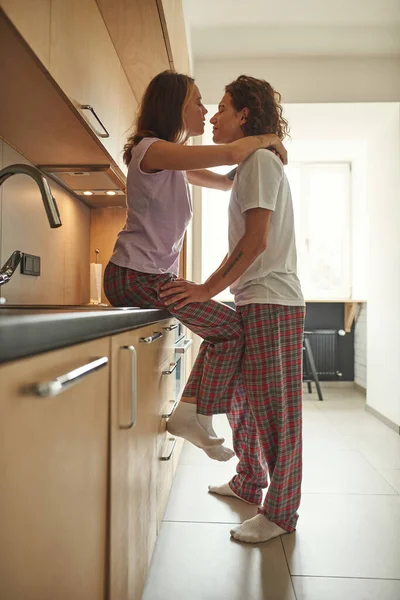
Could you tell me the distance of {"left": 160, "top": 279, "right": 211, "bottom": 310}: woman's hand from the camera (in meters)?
1.48

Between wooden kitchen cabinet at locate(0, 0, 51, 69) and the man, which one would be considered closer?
wooden kitchen cabinet at locate(0, 0, 51, 69)

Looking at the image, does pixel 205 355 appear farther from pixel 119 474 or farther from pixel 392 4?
pixel 392 4

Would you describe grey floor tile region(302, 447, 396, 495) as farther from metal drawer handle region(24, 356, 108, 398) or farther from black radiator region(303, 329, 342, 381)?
black radiator region(303, 329, 342, 381)

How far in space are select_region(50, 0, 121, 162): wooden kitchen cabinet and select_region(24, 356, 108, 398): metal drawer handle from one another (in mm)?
899

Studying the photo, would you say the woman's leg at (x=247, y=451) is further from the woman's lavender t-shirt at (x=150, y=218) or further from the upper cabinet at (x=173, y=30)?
the upper cabinet at (x=173, y=30)

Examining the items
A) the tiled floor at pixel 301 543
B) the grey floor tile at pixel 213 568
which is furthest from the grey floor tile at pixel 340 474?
the grey floor tile at pixel 213 568

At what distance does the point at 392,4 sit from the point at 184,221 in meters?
2.57

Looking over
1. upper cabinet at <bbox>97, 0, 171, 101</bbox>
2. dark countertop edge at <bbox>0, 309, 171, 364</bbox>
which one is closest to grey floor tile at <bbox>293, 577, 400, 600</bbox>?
dark countertop edge at <bbox>0, 309, 171, 364</bbox>

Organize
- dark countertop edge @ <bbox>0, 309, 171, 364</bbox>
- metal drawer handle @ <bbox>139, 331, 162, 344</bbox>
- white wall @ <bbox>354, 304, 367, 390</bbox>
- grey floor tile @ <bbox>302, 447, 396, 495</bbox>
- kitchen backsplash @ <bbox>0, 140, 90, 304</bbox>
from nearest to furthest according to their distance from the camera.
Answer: dark countertop edge @ <bbox>0, 309, 171, 364</bbox>, metal drawer handle @ <bbox>139, 331, 162, 344</bbox>, kitchen backsplash @ <bbox>0, 140, 90, 304</bbox>, grey floor tile @ <bbox>302, 447, 396, 495</bbox>, white wall @ <bbox>354, 304, 367, 390</bbox>

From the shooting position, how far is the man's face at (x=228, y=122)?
178 centimetres

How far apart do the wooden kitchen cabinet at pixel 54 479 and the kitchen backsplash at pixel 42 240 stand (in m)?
1.03

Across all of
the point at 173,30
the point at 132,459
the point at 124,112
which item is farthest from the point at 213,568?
the point at 173,30

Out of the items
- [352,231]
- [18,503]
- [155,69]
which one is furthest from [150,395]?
[352,231]

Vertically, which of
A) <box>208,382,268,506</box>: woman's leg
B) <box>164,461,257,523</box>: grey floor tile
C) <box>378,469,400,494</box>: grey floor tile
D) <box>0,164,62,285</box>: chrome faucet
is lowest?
<box>378,469,400,494</box>: grey floor tile
